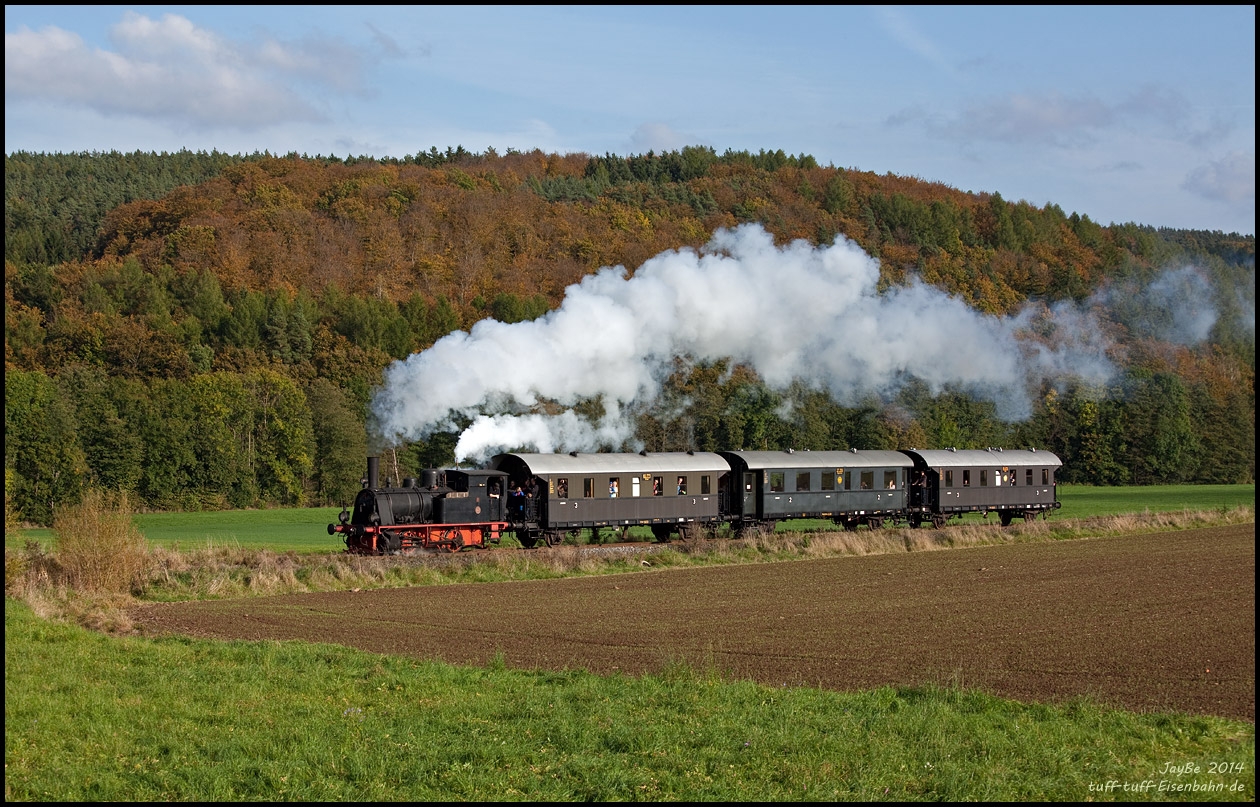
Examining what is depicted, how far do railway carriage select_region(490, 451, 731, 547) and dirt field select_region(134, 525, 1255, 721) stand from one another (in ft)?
19.5

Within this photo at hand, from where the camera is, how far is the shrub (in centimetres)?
2705

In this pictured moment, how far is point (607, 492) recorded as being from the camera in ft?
130

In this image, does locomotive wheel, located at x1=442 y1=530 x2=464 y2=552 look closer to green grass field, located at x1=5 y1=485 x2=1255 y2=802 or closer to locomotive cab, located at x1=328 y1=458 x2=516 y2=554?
locomotive cab, located at x1=328 y1=458 x2=516 y2=554

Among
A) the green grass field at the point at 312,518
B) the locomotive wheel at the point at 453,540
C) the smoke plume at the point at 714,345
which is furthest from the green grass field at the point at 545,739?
the green grass field at the point at 312,518

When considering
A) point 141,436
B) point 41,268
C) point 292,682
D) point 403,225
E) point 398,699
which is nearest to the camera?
point 398,699

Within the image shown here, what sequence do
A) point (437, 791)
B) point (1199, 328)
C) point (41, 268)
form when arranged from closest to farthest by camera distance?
1. point (437, 791)
2. point (1199, 328)
3. point (41, 268)

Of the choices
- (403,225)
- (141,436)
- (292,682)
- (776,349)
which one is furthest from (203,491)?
(292,682)

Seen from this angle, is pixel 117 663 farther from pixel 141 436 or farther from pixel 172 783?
pixel 141 436

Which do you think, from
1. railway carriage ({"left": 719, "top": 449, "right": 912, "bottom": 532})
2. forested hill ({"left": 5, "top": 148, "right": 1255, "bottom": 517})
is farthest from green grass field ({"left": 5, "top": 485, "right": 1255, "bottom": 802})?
forested hill ({"left": 5, "top": 148, "right": 1255, "bottom": 517})

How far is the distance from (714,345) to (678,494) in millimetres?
13011

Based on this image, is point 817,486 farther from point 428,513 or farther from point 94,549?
point 94,549

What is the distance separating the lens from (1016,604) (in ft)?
84.0

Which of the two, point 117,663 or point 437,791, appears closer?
point 437,791

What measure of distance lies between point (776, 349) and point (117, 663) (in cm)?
4353
